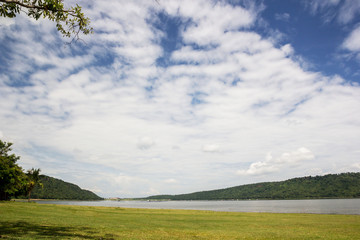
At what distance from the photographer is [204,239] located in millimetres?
22891

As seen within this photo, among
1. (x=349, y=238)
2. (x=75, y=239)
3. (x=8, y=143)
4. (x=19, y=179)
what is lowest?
(x=349, y=238)

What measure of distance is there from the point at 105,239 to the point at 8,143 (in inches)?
3215

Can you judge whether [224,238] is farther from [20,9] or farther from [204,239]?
[20,9]

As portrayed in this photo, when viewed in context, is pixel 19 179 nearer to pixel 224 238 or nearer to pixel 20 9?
pixel 224 238

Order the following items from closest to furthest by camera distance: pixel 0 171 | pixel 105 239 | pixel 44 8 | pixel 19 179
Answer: pixel 44 8 < pixel 105 239 < pixel 0 171 < pixel 19 179

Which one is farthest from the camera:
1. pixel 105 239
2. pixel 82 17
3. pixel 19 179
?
pixel 19 179

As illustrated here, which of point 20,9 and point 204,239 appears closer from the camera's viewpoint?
point 20,9

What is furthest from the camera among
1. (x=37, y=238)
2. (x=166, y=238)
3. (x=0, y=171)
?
(x=0, y=171)

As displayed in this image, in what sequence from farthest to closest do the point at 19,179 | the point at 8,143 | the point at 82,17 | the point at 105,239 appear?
1. the point at 8,143
2. the point at 19,179
3. the point at 105,239
4. the point at 82,17

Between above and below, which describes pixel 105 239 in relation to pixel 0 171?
below

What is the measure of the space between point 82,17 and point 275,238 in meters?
28.2

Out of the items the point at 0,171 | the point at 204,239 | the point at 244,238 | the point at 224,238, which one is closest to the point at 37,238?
the point at 204,239

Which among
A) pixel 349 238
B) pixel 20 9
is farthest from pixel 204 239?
pixel 20 9

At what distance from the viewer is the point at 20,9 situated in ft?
36.7
